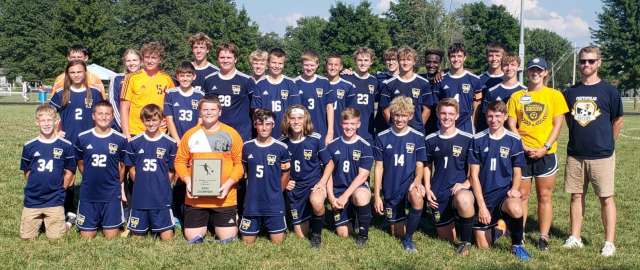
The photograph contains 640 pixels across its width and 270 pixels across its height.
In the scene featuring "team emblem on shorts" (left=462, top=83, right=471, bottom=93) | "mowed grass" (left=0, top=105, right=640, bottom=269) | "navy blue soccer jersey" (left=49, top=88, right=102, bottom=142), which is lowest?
"mowed grass" (left=0, top=105, right=640, bottom=269)

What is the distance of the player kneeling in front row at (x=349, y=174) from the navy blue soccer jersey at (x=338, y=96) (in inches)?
33.8

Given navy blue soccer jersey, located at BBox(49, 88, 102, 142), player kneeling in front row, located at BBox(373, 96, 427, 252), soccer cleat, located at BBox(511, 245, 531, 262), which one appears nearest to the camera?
soccer cleat, located at BBox(511, 245, 531, 262)

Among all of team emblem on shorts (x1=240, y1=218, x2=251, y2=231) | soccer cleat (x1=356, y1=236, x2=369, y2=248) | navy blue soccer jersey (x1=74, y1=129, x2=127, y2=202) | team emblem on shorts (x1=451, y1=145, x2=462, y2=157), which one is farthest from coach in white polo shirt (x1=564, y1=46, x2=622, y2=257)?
navy blue soccer jersey (x1=74, y1=129, x2=127, y2=202)

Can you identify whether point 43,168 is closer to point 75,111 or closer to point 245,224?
point 75,111

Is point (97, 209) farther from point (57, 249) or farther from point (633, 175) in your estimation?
point (633, 175)

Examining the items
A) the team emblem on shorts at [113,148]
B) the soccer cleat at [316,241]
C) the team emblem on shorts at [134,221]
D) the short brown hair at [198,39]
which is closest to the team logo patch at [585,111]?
the soccer cleat at [316,241]

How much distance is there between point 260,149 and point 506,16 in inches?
2324

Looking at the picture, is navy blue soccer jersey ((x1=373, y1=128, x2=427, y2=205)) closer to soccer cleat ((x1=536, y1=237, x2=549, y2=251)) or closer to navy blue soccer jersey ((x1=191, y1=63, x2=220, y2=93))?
soccer cleat ((x1=536, y1=237, x2=549, y2=251))

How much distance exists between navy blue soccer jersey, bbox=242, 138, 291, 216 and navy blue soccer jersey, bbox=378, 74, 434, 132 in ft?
5.70

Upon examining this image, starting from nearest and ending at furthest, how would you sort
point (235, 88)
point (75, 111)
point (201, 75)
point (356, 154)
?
1. point (356, 154)
2. point (75, 111)
3. point (235, 88)
4. point (201, 75)

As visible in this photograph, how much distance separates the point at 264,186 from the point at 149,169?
4.10ft

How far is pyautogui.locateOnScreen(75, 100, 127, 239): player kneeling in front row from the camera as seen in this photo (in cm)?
608

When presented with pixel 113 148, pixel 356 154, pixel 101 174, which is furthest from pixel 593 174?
pixel 101 174

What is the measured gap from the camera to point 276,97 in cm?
684
